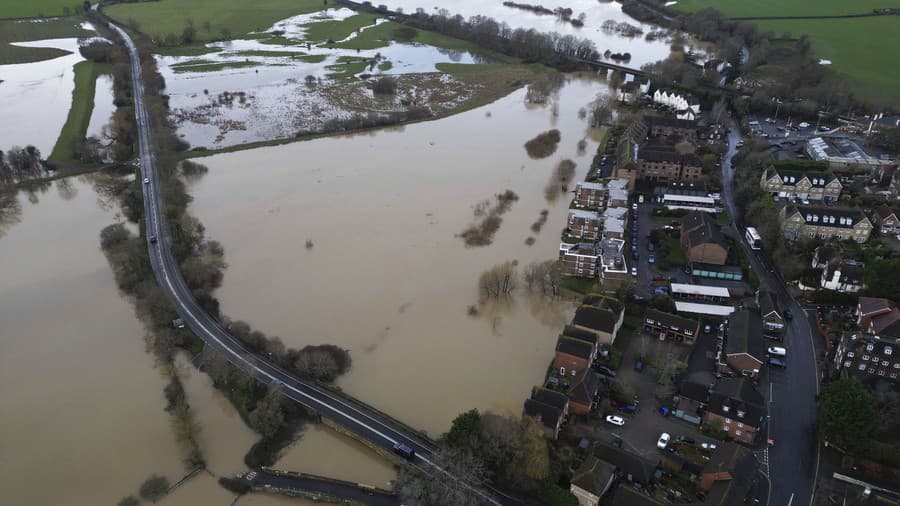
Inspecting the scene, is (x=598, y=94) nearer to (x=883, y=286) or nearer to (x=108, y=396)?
(x=883, y=286)

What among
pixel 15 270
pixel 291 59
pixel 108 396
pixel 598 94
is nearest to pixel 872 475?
pixel 108 396

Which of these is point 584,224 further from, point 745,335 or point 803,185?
point 803,185

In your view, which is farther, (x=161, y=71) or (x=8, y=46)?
(x=8, y=46)

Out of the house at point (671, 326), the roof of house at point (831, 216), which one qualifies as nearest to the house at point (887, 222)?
the roof of house at point (831, 216)

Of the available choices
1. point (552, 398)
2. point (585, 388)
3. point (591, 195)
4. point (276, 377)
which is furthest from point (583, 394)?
point (591, 195)

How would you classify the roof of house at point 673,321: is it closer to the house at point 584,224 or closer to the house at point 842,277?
the house at point 584,224

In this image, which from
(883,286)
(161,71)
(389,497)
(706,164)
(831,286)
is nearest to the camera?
(389,497)

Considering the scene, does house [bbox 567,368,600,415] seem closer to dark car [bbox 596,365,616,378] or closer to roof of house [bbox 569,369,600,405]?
roof of house [bbox 569,369,600,405]
